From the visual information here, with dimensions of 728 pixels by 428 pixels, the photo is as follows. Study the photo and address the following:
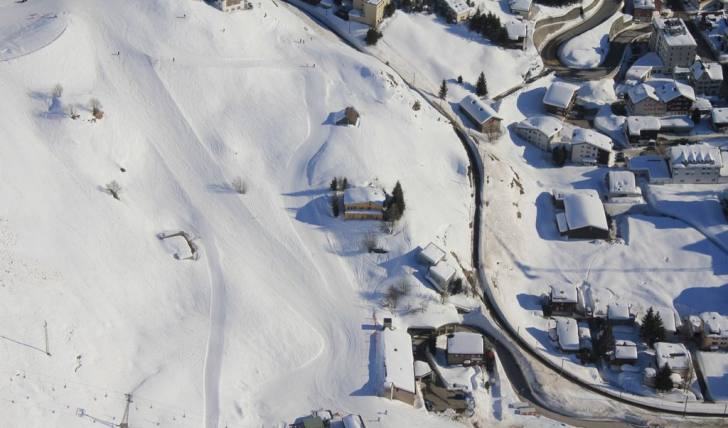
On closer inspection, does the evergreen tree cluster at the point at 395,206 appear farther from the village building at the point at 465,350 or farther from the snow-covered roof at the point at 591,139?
the snow-covered roof at the point at 591,139

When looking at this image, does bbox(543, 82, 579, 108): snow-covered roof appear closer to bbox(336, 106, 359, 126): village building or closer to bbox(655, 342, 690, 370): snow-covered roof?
bbox(336, 106, 359, 126): village building

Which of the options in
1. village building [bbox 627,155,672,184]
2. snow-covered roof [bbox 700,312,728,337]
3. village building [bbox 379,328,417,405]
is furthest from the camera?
village building [bbox 627,155,672,184]

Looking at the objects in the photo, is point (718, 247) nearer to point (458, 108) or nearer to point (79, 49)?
point (458, 108)

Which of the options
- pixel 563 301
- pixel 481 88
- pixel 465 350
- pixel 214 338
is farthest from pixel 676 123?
pixel 214 338

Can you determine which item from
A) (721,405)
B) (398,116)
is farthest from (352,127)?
(721,405)

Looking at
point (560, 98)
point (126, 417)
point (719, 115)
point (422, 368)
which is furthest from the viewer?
point (560, 98)

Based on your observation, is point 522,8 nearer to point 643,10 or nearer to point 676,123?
point 643,10

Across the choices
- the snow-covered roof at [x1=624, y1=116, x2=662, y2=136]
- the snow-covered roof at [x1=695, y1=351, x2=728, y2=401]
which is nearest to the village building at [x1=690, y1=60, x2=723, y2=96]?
the snow-covered roof at [x1=624, y1=116, x2=662, y2=136]
